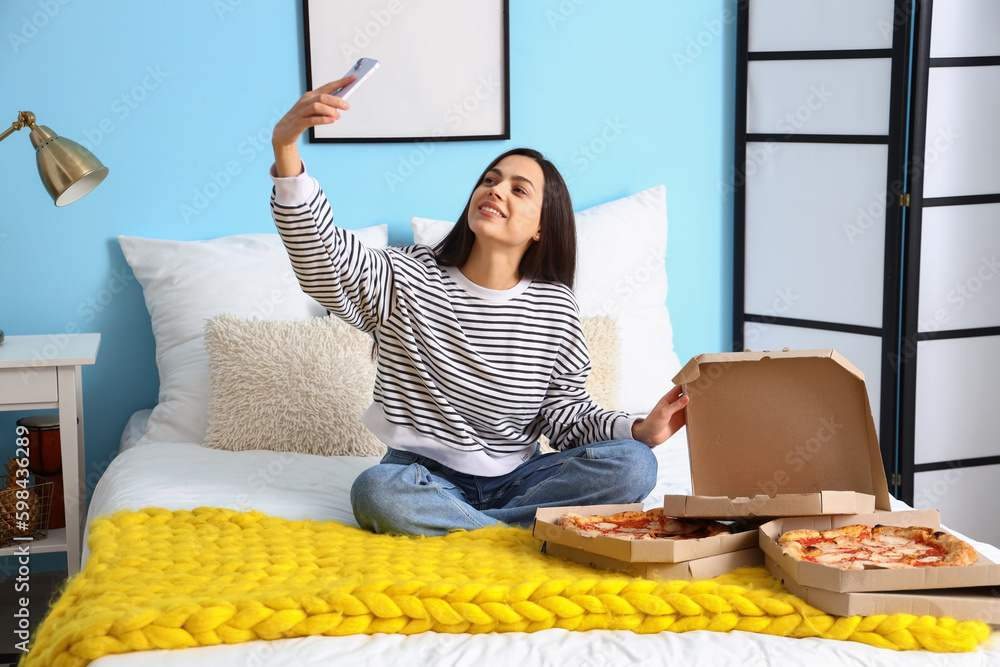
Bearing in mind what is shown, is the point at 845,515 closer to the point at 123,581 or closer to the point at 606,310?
the point at 123,581

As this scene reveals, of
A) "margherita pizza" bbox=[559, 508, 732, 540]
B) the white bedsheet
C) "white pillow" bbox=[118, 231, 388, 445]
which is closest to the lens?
the white bedsheet

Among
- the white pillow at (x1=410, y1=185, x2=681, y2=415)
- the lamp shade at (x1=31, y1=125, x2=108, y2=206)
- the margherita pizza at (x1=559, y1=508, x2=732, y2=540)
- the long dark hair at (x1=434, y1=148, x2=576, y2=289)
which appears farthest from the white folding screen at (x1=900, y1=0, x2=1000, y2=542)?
the lamp shade at (x1=31, y1=125, x2=108, y2=206)

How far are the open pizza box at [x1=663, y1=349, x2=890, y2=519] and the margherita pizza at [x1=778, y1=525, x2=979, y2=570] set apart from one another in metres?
0.13

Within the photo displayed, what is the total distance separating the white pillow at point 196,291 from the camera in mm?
2164

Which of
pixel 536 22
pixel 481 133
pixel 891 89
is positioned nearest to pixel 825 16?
pixel 891 89

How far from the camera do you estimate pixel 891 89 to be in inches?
96.8

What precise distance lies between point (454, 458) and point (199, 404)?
0.73 meters

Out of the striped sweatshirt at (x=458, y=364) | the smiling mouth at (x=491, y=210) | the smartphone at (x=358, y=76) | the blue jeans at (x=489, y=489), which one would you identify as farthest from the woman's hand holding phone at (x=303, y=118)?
the blue jeans at (x=489, y=489)

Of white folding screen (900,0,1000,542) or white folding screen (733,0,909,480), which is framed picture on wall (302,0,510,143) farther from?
white folding screen (900,0,1000,542)

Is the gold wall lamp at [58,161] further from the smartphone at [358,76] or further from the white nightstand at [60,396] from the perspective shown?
the smartphone at [358,76]

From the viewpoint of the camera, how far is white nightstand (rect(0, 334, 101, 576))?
6.29ft

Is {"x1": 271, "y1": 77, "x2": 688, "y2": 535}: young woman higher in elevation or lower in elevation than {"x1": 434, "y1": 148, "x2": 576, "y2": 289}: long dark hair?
lower

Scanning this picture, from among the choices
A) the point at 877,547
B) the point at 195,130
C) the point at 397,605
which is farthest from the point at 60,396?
the point at 877,547

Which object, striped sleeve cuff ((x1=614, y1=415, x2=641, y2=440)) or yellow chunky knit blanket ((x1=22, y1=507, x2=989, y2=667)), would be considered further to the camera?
striped sleeve cuff ((x1=614, y1=415, x2=641, y2=440))
